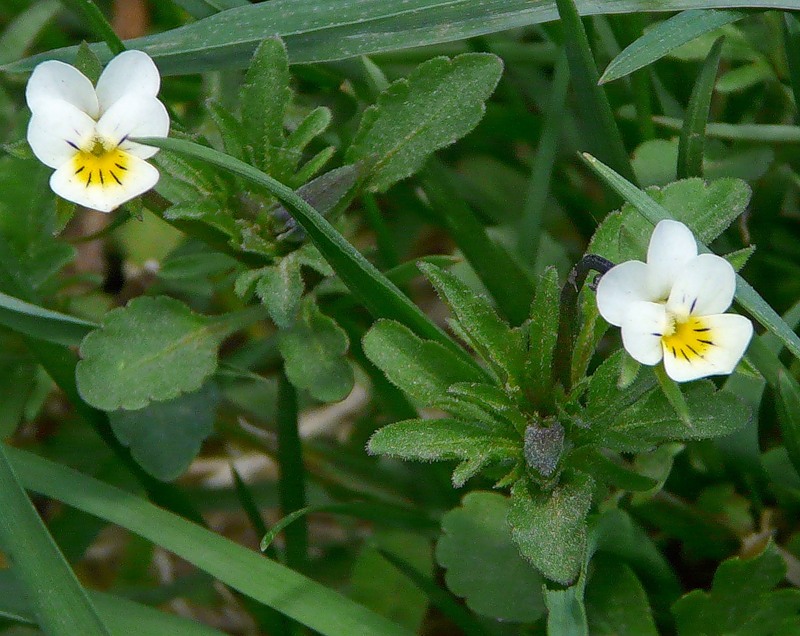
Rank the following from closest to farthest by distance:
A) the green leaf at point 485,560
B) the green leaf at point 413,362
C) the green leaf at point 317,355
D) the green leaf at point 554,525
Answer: the green leaf at point 554,525 → the green leaf at point 413,362 → the green leaf at point 317,355 → the green leaf at point 485,560

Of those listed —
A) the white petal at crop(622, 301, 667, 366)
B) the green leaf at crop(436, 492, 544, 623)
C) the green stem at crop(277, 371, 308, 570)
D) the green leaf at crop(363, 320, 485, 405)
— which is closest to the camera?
the white petal at crop(622, 301, 667, 366)

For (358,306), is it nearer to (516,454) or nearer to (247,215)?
(247,215)

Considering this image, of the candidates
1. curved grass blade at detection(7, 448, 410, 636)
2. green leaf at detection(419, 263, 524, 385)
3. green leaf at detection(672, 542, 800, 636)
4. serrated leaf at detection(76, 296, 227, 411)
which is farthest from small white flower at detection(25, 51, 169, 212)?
green leaf at detection(672, 542, 800, 636)

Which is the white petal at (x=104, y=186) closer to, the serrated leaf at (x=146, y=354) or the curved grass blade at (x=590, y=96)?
the serrated leaf at (x=146, y=354)

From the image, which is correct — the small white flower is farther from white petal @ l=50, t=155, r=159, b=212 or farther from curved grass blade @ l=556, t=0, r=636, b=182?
curved grass blade @ l=556, t=0, r=636, b=182

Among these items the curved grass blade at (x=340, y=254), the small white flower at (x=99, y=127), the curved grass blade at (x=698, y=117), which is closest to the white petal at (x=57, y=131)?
the small white flower at (x=99, y=127)

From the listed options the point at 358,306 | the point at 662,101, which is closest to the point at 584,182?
the point at 662,101
